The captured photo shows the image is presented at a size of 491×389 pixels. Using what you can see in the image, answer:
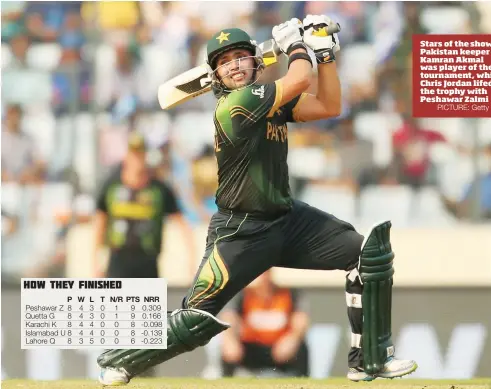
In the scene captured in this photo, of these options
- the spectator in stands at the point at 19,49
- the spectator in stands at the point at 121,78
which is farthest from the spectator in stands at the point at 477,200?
the spectator in stands at the point at 19,49

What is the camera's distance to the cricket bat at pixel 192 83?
17.6ft

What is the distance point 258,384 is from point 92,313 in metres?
1.22

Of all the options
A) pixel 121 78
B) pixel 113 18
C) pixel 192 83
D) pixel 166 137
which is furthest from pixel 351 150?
pixel 113 18

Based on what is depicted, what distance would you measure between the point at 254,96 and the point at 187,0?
1.46 meters

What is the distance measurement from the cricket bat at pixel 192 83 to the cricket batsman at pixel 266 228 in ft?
0.86

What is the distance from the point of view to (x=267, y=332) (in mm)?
6285

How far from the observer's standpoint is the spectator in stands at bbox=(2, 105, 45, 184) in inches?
247

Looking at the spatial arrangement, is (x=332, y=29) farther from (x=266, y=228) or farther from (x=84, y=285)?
(x=84, y=285)

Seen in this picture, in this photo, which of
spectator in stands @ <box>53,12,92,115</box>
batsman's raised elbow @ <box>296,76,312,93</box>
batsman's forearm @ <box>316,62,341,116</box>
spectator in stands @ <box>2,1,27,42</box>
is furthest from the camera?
spectator in stands @ <box>53,12,92,115</box>

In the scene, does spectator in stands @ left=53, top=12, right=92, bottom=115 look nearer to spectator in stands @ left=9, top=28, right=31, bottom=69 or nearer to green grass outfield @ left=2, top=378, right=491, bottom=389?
spectator in stands @ left=9, top=28, right=31, bottom=69

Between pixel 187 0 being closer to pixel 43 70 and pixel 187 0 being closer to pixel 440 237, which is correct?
pixel 43 70
